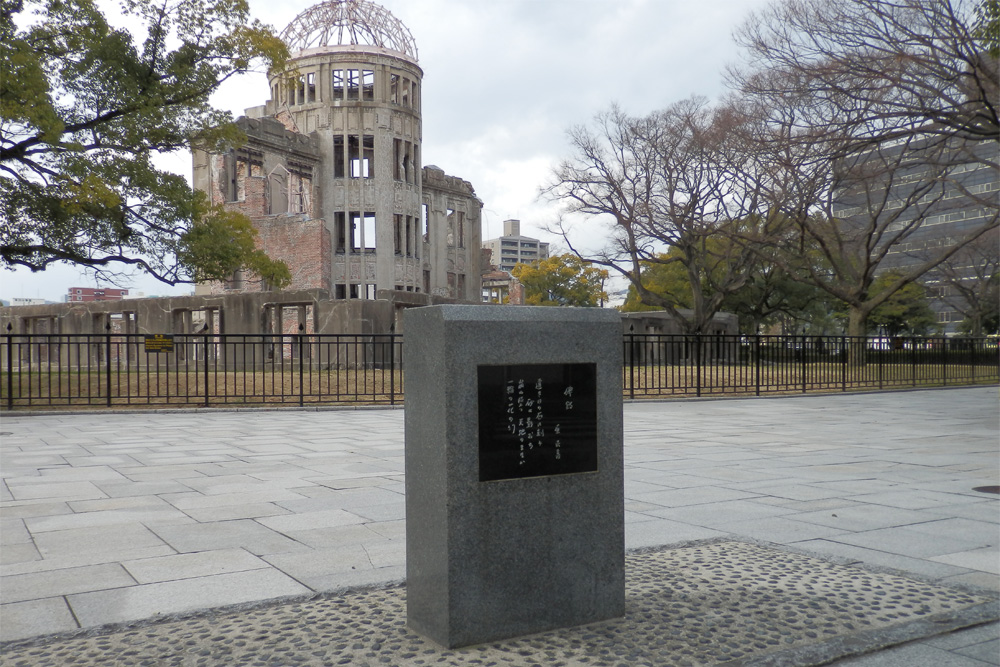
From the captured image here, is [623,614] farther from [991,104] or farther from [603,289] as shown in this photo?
[603,289]

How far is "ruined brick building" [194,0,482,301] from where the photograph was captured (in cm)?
4247

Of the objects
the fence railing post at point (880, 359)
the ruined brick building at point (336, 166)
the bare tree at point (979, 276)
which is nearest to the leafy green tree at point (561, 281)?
the ruined brick building at point (336, 166)

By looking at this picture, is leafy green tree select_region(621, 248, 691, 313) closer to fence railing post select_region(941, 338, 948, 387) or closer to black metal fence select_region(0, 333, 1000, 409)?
black metal fence select_region(0, 333, 1000, 409)

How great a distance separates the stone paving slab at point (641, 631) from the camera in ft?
11.1

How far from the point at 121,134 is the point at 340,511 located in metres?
15.7

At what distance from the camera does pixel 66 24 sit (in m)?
18.6

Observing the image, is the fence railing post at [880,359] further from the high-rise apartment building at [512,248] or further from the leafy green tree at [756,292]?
the high-rise apartment building at [512,248]

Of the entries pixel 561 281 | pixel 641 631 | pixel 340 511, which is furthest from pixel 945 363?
pixel 561 281

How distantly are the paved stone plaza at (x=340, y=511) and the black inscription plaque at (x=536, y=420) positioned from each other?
837 millimetres

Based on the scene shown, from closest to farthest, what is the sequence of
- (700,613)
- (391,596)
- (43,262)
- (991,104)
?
(700,613) → (391,596) → (991,104) → (43,262)

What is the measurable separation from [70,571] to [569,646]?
3.00 meters

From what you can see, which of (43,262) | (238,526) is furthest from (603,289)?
(238,526)

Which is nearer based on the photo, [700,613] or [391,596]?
[700,613]

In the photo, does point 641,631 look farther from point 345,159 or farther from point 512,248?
point 512,248
